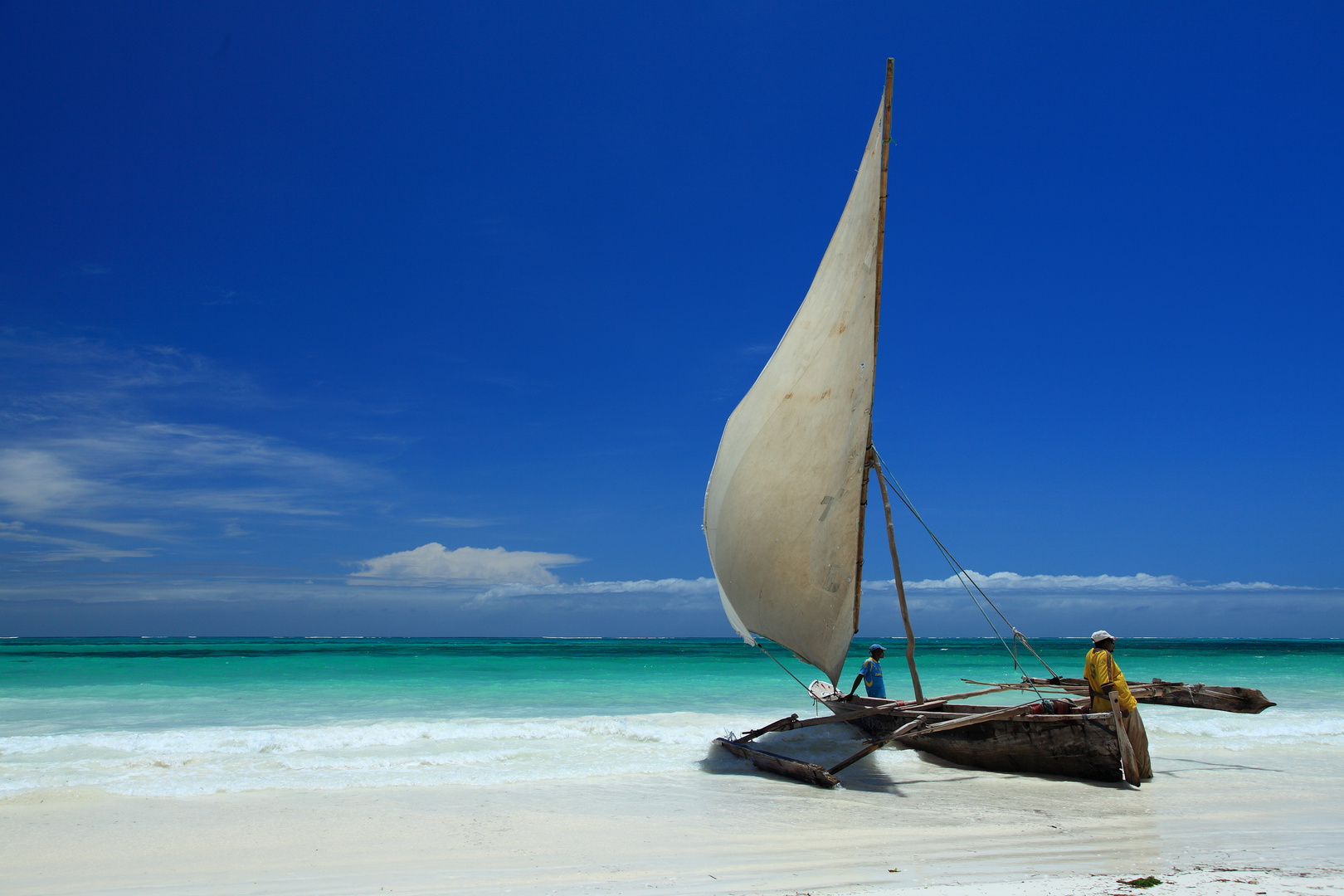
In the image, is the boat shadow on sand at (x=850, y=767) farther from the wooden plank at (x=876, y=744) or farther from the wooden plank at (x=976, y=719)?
the wooden plank at (x=976, y=719)

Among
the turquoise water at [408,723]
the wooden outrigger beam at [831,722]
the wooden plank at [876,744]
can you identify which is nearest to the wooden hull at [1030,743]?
the wooden outrigger beam at [831,722]

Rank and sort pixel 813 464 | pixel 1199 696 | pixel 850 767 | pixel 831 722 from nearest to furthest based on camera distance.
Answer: pixel 813 464 < pixel 831 722 < pixel 1199 696 < pixel 850 767

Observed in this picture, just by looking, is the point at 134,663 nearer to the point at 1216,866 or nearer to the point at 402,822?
the point at 402,822

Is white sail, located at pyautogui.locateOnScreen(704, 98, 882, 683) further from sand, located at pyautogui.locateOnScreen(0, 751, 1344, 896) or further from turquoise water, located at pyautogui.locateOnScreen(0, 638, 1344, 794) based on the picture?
turquoise water, located at pyautogui.locateOnScreen(0, 638, 1344, 794)

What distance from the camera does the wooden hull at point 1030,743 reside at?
8.27m

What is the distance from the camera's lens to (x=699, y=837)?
6430mm

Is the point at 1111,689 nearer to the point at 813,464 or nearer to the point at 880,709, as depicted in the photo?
the point at 880,709

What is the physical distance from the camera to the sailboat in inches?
333

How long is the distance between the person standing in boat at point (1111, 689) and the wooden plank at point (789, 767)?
9.63 ft

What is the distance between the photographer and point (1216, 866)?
542 cm

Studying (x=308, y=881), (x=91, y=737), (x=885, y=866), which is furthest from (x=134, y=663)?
(x=885, y=866)

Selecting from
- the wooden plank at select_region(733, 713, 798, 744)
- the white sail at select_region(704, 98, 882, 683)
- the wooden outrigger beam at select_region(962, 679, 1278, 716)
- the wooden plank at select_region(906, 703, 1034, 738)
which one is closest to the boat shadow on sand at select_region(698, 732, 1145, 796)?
the wooden plank at select_region(733, 713, 798, 744)

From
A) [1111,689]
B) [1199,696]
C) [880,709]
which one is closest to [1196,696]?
[1199,696]

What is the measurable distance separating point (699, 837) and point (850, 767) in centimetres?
382
